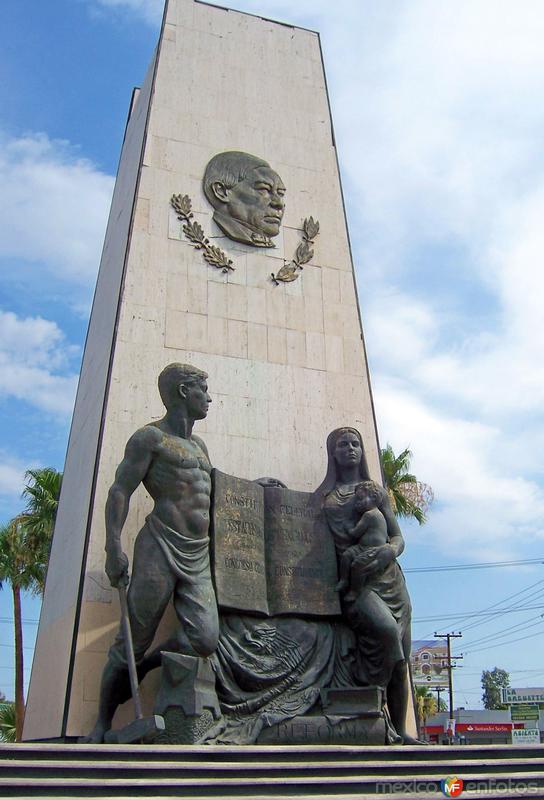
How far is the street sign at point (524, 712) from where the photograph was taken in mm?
40250

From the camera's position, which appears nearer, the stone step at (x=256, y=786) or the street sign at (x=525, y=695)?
the stone step at (x=256, y=786)

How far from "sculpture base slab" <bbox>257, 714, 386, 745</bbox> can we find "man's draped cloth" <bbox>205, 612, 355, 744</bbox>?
3.0 inches

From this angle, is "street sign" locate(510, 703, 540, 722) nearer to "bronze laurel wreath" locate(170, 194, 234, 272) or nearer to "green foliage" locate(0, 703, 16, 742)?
"green foliage" locate(0, 703, 16, 742)

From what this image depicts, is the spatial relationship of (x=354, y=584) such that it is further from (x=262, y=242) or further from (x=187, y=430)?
(x=262, y=242)

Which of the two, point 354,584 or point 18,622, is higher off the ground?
point 18,622

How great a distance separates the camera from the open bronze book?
23.6ft

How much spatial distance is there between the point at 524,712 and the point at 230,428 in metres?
36.8

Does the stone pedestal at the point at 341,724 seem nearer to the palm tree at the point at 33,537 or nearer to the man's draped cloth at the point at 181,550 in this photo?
the man's draped cloth at the point at 181,550

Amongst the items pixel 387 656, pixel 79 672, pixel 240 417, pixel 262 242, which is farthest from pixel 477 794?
pixel 262 242

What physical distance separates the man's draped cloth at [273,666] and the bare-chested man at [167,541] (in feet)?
1.31

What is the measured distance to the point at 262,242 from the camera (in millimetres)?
9672

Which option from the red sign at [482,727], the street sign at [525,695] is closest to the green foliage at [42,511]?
the red sign at [482,727]

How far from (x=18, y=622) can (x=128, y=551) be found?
10823 mm

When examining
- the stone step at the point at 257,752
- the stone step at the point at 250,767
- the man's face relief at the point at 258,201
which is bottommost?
the stone step at the point at 250,767
